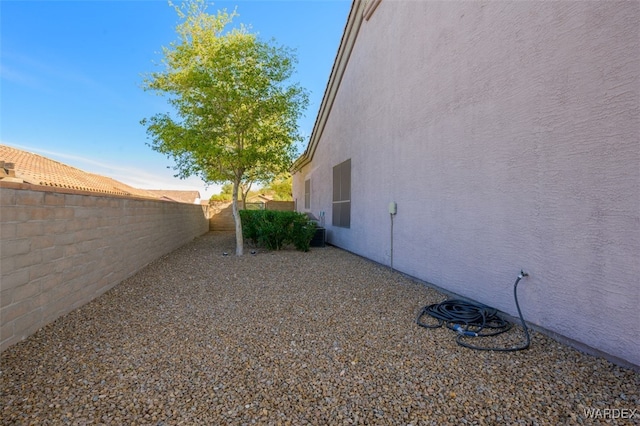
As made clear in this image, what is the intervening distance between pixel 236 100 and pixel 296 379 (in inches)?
286

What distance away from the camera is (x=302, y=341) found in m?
2.98

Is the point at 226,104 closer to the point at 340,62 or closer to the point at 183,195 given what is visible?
the point at 340,62

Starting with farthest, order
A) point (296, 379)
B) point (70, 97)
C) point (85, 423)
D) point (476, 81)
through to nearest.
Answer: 1. point (70, 97)
2. point (476, 81)
3. point (296, 379)
4. point (85, 423)

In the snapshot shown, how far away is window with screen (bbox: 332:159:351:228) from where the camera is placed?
345 inches

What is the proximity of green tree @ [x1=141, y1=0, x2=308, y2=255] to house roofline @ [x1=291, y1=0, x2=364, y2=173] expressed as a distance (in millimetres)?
1626

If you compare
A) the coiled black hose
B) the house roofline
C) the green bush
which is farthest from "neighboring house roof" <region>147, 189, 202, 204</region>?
the coiled black hose

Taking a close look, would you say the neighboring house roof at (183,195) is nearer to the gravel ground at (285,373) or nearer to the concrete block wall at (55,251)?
the concrete block wall at (55,251)

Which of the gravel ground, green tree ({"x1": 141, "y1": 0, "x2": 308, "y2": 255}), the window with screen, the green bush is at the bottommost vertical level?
the gravel ground

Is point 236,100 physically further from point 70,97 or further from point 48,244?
point 70,97

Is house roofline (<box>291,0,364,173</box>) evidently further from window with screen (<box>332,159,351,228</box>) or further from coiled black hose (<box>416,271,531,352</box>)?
coiled black hose (<box>416,271,531,352</box>)

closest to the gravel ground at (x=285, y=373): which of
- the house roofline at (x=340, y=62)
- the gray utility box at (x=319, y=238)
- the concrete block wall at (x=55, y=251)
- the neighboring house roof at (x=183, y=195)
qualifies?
the concrete block wall at (x=55, y=251)

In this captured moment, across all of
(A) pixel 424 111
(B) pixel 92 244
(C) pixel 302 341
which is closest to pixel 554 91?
(A) pixel 424 111

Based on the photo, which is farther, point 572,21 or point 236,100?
point 236,100

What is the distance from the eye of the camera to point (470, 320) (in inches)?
132
